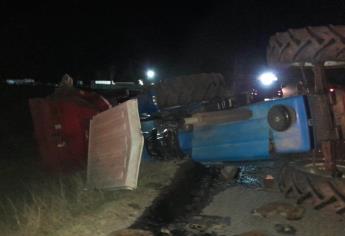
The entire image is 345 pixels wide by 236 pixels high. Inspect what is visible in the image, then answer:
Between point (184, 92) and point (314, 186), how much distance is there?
2.86m

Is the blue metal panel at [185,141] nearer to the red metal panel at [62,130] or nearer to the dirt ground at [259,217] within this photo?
the dirt ground at [259,217]

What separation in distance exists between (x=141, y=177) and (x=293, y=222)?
95.0 inches

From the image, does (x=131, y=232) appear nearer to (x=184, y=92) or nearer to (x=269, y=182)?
(x=269, y=182)

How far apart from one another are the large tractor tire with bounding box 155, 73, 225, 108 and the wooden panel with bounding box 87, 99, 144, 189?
128 cm

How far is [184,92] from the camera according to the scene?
7.11 metres

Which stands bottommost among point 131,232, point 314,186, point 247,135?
point 131,232

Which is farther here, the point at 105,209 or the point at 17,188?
the point at 17,188

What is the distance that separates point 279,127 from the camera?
16.2 feet

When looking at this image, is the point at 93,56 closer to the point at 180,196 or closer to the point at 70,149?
the point at 70,149

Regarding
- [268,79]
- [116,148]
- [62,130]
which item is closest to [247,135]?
[116,148]

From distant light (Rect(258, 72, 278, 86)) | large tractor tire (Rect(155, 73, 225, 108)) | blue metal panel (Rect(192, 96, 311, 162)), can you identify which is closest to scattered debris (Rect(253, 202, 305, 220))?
blue metal panel (Rect(192, 96, 311, 162))

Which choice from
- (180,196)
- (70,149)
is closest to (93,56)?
(70,149)

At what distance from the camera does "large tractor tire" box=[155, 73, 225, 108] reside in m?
7.08

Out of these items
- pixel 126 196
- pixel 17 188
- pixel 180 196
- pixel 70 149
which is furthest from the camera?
pixel 70 149
